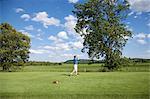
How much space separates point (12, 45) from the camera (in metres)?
34.9

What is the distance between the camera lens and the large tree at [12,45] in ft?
112

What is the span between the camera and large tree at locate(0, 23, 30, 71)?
3406 cm

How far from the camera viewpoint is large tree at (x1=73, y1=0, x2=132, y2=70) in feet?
97.0

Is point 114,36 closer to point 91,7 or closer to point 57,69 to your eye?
point 91,7

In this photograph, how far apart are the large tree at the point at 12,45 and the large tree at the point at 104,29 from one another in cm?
685

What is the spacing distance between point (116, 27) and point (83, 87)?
18074 millimetres

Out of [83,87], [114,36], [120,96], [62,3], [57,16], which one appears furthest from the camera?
[114,36]

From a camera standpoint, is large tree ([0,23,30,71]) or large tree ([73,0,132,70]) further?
large tree ([0,23,30,71])

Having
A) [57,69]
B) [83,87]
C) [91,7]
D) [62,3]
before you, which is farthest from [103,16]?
[83,87]

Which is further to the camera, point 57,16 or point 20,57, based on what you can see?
point 20,57

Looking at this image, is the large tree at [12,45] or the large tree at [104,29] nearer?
the large tree at [104,29]

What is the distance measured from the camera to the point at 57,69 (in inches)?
1208

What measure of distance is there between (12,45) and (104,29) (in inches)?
409

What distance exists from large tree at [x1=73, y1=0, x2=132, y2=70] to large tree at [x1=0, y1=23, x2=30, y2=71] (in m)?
6.85
